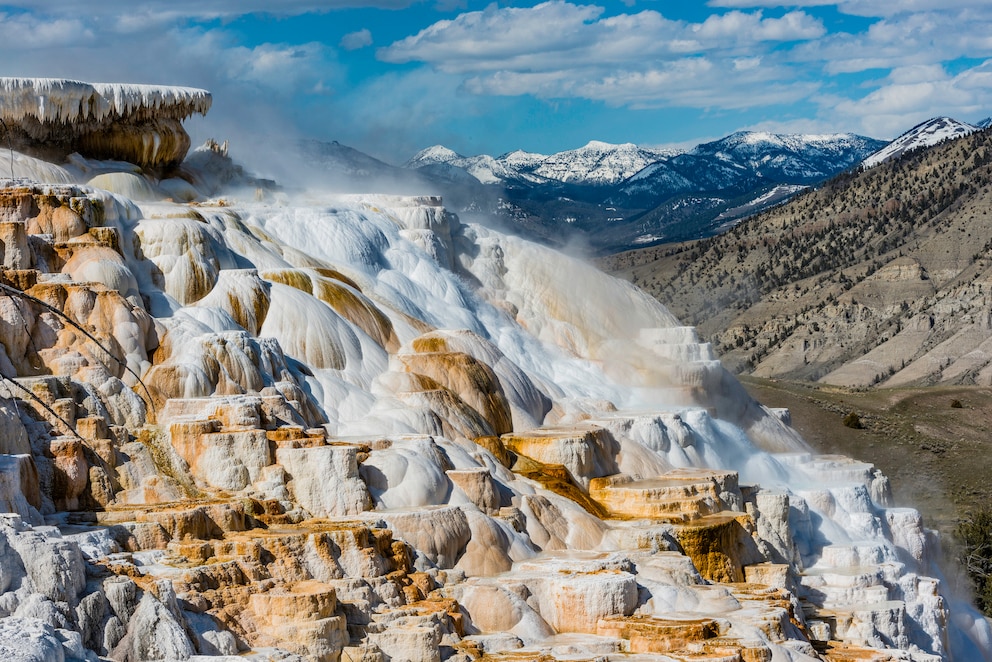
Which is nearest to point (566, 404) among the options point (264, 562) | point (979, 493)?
point (264, 562)

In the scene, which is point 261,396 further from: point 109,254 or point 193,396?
point 109,254

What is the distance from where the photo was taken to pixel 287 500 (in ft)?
69.9

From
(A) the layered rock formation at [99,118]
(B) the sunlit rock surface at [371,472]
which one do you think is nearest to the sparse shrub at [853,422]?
(B) the sunlit rock surface at [371,472]

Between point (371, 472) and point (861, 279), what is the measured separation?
7716 cm

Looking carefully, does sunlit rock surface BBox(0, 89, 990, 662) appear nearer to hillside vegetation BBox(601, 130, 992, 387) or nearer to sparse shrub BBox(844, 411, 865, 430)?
A: sparse shrub BBox(844, 411, 865, 430)

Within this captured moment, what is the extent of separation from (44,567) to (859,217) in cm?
9579

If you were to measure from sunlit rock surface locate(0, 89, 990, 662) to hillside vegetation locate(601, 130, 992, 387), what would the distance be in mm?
46921

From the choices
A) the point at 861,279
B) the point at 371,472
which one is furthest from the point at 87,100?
the point at 861,279

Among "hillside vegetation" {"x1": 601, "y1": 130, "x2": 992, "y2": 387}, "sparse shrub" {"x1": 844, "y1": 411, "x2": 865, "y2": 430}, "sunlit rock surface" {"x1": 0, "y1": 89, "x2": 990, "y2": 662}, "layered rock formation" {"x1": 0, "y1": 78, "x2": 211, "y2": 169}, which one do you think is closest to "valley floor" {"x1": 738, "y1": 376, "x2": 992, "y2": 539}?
"sparse shrub" {"x1": 844, "y1": 411, "x2": 865, "y2": 430}

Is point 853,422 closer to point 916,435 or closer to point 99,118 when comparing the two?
point 916,435

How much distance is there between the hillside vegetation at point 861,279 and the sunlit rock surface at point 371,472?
1847 inches

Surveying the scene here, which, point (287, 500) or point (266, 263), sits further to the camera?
point (266, 263)

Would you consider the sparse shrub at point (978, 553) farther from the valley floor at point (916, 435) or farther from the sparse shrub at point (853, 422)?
the sparse shrub at point (853, 422)

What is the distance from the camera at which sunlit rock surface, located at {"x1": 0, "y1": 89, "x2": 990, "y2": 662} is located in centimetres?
1753
